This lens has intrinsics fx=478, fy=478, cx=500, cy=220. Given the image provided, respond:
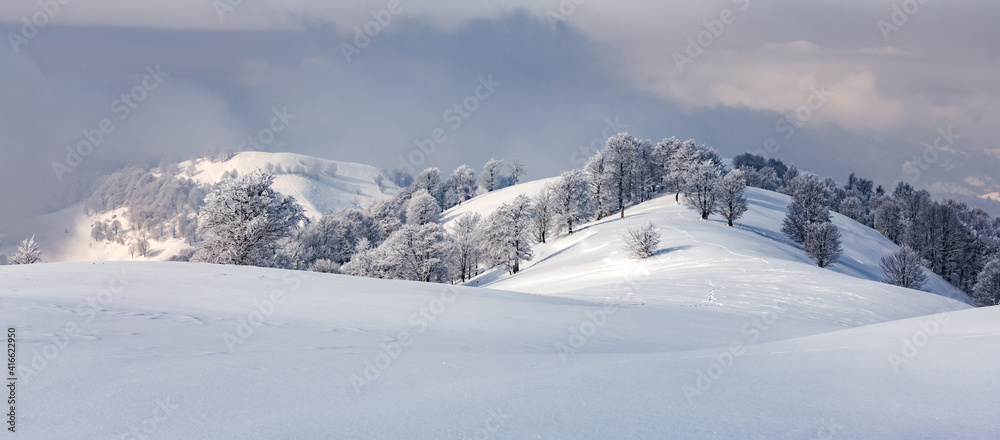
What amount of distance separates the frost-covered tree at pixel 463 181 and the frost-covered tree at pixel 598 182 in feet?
201

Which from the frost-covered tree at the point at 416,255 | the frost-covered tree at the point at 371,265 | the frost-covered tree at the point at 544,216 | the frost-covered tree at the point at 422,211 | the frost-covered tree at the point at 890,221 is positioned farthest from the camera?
the frost-covered tree at the point at 422,211

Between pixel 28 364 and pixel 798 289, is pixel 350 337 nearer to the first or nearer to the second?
pixel 28 364

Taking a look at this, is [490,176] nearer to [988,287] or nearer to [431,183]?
[431,183]

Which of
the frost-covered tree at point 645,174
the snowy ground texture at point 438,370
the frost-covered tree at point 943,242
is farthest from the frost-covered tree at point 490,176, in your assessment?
the snowy ground texture at point 438,370

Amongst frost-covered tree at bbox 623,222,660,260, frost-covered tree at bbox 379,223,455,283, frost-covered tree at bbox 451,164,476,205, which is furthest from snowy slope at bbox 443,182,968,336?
frost-covered tree at bbox 451,164,476,205

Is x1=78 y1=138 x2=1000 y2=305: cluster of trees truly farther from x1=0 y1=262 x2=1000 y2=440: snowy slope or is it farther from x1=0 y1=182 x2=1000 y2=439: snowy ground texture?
x1=0 y1=262 x2=1000 y2=440: snowy slope

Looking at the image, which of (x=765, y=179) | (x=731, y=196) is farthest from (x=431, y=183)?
(x=731, y=196)

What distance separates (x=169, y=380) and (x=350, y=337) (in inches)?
134

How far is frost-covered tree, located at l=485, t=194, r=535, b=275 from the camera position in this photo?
6362 centimetres

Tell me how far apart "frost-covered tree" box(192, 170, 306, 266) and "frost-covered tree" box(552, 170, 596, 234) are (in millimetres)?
46579

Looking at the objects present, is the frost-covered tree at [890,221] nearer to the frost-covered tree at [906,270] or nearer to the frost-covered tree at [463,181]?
the frost-covered tree at [906,270]

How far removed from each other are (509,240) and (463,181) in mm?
79454

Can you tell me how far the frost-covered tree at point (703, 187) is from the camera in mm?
65312

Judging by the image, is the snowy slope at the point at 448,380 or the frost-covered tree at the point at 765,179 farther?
the frost-covered tree at the point at 765,179
